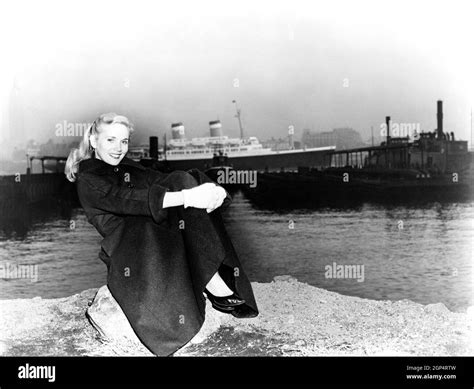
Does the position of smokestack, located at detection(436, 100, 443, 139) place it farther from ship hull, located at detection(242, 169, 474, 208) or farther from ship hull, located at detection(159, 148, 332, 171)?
ship hull, located at detection(159, 148, 332, 171)

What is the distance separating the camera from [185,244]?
3291 mm

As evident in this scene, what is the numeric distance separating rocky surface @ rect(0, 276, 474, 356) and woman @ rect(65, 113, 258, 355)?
0.22 meters

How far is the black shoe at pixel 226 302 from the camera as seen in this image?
3.41 metres

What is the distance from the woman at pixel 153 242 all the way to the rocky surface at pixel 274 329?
0.71 feet

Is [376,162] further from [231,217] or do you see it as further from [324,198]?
[231,217]

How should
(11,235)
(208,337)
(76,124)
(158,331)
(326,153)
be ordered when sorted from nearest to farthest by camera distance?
1. (158,331)
2. (208,337)
3. (76,124)
4. (11,235)
5. (326,153)

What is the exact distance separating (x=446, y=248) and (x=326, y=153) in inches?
47.5

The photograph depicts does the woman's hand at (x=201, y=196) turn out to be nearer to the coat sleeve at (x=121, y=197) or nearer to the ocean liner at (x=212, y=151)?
the coat sleeve at (x=121, y=197)

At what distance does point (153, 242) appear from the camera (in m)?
3.24

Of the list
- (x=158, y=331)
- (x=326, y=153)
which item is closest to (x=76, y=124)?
(x=158, y=331)

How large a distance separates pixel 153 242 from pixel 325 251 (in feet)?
6.40

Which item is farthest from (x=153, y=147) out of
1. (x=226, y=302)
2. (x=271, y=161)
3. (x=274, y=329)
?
(x=274, y=329)

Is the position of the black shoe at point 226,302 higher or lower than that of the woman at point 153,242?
lower

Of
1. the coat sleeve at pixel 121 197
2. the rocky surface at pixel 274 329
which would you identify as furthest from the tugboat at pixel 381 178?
the coat sleeve at pixel 121 197
